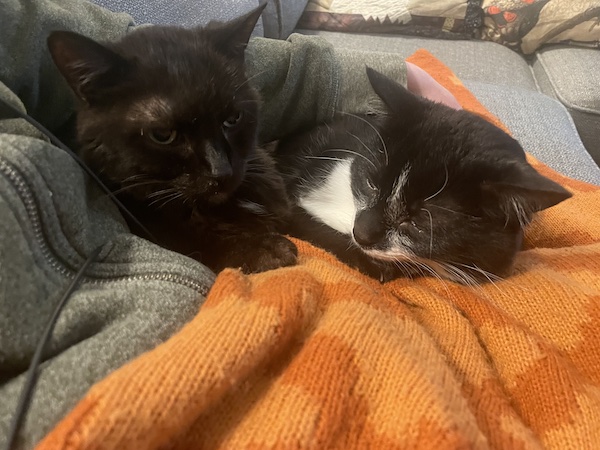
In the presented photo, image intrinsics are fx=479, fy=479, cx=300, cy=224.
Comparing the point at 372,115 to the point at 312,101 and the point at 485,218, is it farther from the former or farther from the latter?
the point at 485,218

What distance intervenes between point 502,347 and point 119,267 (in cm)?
60

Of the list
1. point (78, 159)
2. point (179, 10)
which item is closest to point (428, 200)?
point (78, 159)

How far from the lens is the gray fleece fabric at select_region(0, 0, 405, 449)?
0.54 meters

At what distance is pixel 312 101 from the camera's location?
1.27 metres

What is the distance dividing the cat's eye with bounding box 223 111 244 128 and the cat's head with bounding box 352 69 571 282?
31 cm

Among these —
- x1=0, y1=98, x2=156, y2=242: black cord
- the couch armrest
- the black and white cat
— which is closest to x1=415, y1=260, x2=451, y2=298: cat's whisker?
the black and white cat

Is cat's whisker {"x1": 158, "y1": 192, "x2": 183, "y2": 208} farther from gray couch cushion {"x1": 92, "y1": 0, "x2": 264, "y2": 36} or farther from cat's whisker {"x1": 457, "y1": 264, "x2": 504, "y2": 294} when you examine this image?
gray couch cushion {"x1": 92, "y1": 0, "x2": 264, "y2": 36}

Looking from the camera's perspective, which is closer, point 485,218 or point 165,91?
point 165,91

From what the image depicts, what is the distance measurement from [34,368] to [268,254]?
0.41 m

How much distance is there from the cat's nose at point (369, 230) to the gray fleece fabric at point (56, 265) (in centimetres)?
36

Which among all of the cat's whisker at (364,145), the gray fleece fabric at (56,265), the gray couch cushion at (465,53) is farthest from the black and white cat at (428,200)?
the gray couch cushion at (465,53)

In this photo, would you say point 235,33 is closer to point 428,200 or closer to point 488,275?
point 428,200

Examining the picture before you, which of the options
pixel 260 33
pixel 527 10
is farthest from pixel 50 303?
pixel 527 10

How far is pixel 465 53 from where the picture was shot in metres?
2.48
